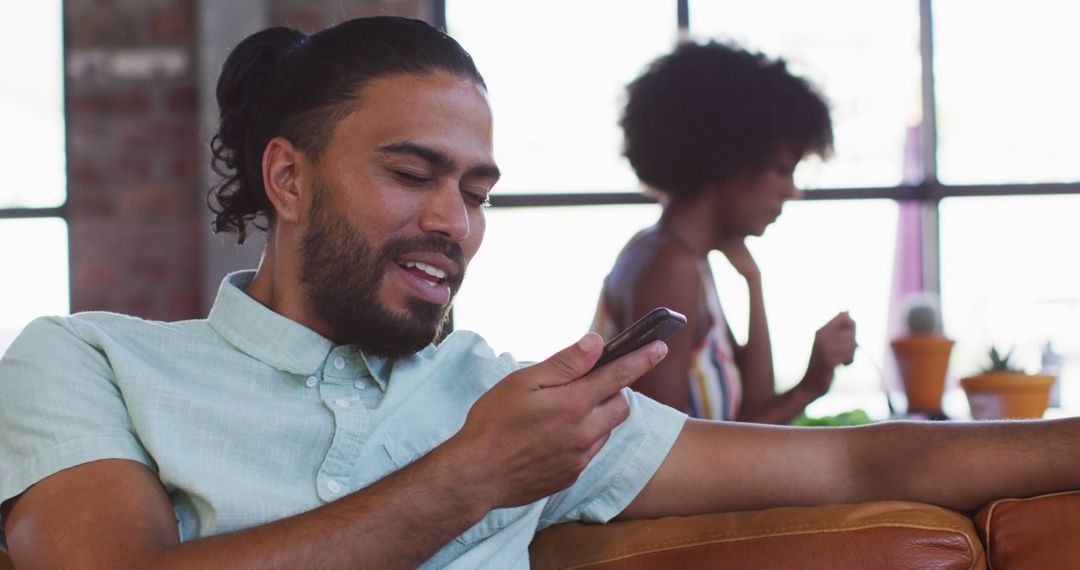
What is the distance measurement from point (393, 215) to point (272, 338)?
7.9 inches

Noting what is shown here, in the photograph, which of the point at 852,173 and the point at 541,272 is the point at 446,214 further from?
the point at 852,173

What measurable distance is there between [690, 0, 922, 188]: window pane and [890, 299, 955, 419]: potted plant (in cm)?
78

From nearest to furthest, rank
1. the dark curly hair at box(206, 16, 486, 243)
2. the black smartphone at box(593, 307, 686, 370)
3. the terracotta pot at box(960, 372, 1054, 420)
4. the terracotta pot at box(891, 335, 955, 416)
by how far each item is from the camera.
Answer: the black smartphone at box(593, 307, 686, 370)
the dark curly hair at box(206, 16, 486, 243)
the terracotta pot at box(960, 372, 1054, 420)
the terracotta pot at box(891, 335, 955, 416)

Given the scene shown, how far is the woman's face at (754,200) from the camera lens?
239cm

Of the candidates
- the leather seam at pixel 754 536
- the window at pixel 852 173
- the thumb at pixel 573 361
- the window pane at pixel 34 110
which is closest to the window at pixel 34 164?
the window pane at pixel 34 110

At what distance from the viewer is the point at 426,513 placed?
103 centimetres

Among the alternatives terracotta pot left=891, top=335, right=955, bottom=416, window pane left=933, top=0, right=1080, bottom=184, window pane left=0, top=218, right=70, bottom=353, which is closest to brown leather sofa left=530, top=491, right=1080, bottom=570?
terracotta pot left=891, top=335, right=955, bottom=416

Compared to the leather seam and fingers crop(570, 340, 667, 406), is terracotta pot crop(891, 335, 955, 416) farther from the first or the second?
fingers crop(570, 340, 667, 406)

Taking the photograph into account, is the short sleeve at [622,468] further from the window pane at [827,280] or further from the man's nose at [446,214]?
the window pane at [827,280]

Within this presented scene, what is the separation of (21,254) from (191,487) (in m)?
2.39

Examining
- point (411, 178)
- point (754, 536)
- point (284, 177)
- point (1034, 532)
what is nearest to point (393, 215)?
point (411, 178)

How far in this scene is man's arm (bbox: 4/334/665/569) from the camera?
994 millimetres

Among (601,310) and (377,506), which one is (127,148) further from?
(377,506)

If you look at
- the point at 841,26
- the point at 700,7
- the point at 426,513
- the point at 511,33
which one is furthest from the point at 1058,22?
the point at 426,513
